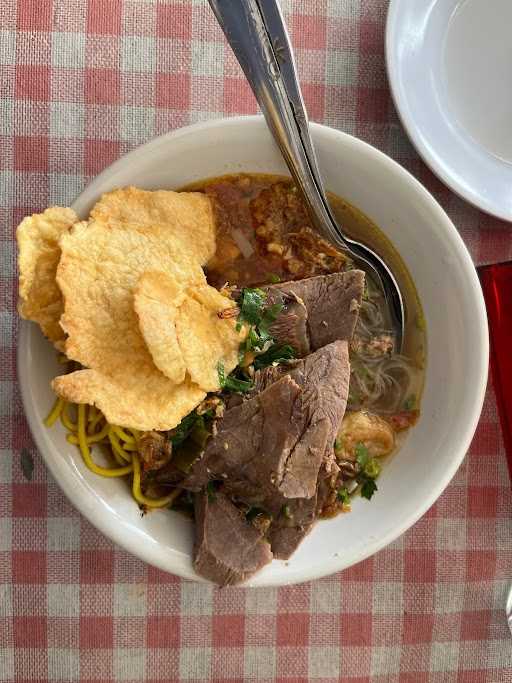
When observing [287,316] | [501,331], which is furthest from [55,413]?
[501,331]

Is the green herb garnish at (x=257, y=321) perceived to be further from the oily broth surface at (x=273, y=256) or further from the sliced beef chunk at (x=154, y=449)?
the sliced beef chunk at (x=154, y=449)

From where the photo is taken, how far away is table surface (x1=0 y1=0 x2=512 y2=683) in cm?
219

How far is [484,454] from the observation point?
2.39 metres

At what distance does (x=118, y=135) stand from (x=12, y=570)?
1.35 m

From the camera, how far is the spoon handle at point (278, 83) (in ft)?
5.29

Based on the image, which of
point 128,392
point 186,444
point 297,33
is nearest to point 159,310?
point 128,392

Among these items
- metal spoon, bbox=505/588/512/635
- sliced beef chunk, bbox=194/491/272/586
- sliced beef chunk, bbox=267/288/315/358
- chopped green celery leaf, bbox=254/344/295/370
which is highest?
sliced beef chunk, bbox=267/288/315/358

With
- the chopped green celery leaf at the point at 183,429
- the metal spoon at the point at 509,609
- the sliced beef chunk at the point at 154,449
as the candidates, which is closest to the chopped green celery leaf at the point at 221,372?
the chopped green celery leaf at the point at 183,429

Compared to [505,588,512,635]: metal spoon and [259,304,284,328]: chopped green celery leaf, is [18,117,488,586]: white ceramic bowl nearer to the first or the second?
[259,304,284,328]: chopped green celery leaf

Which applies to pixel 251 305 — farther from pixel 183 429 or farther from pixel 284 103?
pixel 284 103

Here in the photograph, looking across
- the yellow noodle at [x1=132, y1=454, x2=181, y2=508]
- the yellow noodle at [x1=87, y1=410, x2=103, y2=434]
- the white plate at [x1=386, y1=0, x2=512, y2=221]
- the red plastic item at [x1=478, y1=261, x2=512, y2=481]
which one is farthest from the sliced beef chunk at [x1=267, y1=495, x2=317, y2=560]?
the white plate at [x1=386, y1=0, x2=512, y2=221]

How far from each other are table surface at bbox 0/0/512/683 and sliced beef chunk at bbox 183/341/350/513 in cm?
53

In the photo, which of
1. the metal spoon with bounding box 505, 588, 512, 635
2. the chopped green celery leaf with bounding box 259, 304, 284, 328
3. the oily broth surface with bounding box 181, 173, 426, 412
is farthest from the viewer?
the metal spoon with bounding box 505, 588, 512, 635

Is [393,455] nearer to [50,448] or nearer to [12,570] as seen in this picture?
[50,448]
